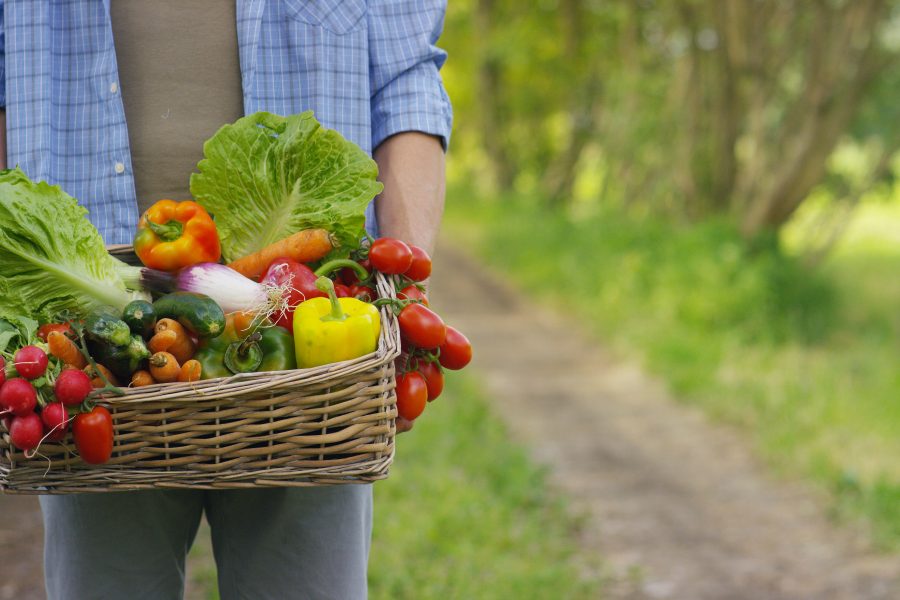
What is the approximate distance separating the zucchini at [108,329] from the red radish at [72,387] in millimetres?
80

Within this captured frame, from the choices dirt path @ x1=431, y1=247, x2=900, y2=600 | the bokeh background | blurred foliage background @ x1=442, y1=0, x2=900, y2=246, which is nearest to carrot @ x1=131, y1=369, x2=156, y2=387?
the bokeh background

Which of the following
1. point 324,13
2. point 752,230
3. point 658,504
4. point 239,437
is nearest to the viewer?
point 239,437

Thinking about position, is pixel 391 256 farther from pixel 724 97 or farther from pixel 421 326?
pixel 724 97

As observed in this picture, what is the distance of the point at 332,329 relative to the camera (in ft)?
5.85

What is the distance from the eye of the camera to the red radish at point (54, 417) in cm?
164

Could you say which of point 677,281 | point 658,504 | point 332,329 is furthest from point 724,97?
point 332,329

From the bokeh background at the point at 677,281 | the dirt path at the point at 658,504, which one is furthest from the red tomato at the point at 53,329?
the dirt path at the point at 658,504

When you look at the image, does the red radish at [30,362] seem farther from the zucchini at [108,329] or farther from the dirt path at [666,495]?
the dirt path at [666,495]

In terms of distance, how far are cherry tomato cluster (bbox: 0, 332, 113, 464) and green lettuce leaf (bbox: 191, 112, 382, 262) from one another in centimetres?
54

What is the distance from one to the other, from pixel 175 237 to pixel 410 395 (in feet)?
1.72

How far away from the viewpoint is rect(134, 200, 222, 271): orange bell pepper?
195cm

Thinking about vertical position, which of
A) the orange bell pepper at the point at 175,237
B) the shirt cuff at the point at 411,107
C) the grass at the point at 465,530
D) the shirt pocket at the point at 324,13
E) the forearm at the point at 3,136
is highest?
the shirt pocket at the point at 324,13

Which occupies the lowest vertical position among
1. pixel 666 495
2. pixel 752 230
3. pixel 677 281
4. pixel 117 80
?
pixel 666 495

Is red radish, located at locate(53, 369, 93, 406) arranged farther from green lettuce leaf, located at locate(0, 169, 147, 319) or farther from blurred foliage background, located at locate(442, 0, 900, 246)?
blurred foliage background, located at locate(442, 0, 900, 246)
